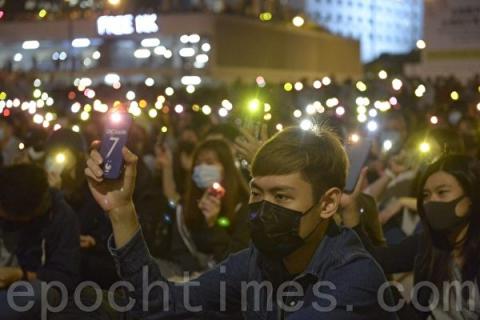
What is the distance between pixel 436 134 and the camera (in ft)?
26.3

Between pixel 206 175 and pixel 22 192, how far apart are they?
7.19 feet

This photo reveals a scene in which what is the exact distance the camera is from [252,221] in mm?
3004

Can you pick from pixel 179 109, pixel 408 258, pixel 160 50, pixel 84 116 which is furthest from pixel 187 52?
pixel 408 258

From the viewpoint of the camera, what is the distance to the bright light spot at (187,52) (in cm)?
4422

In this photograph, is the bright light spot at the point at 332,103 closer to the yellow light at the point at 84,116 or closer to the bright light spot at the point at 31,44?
the yellow light at the point at 84,116

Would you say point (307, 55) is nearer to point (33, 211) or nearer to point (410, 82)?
point (410, 82)

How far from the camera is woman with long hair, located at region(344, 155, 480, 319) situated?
4.40 m

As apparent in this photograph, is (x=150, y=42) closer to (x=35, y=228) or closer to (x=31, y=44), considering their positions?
(x=31, y=44)

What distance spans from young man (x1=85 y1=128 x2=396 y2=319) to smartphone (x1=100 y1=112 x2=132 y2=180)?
3cm

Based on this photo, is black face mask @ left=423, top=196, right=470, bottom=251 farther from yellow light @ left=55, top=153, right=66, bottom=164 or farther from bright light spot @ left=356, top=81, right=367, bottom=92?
bright light spot @ left=356, top=81, right=367, bottom=92

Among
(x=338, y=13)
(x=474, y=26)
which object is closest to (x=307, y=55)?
(x=474, y=26)

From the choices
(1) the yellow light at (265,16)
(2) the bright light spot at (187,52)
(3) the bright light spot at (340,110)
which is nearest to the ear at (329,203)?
(3) the bright light spot at (340,110)

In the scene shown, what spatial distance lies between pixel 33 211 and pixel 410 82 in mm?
12942

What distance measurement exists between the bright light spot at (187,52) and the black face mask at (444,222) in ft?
131
